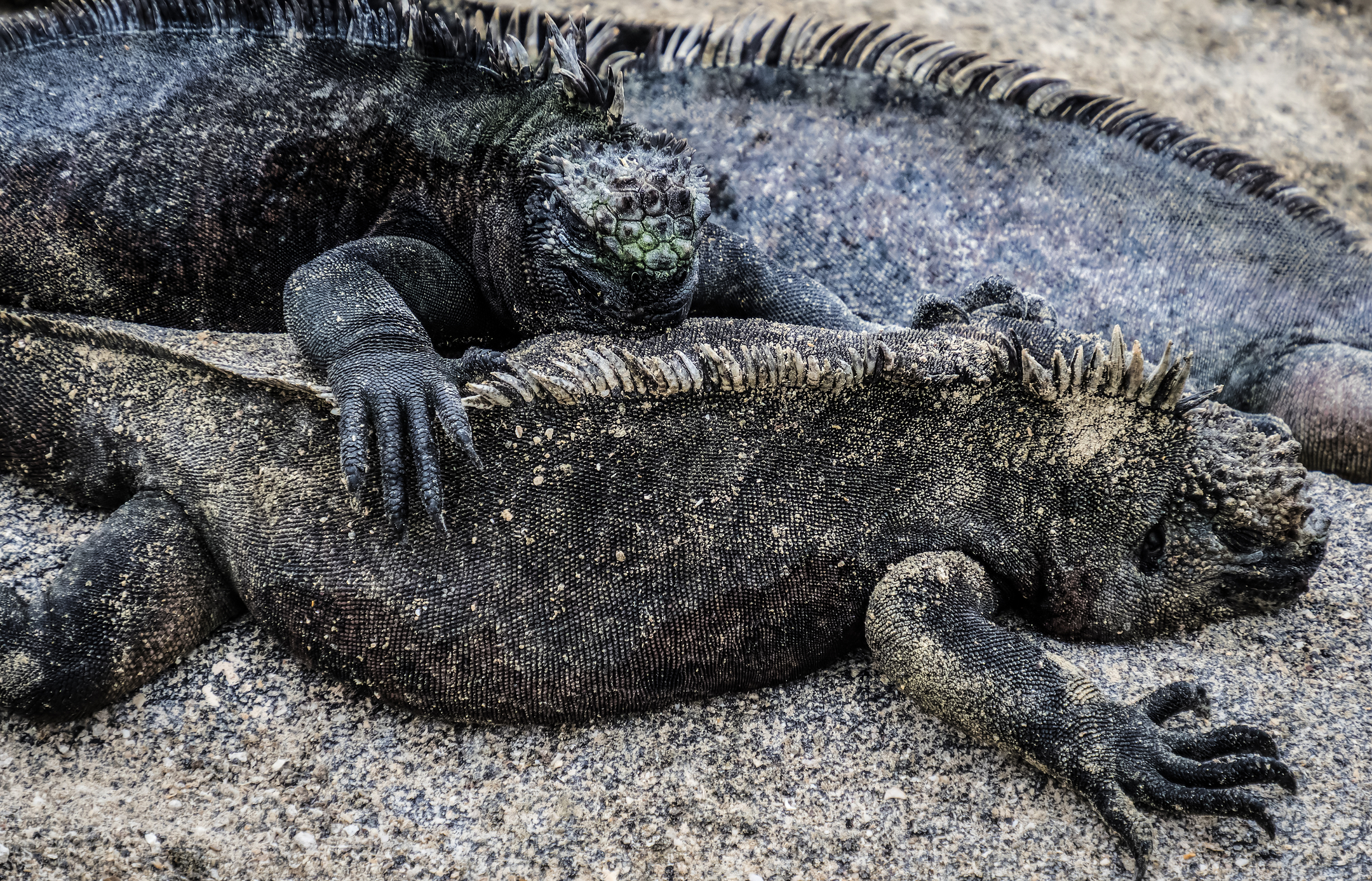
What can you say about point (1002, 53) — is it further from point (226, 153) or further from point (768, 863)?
point (768, 863)

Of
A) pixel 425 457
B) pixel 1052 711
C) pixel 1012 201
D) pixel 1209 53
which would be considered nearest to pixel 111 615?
pixel 425 457

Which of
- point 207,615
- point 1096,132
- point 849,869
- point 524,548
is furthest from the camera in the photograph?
point 1096,132

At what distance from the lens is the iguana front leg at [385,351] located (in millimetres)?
2566

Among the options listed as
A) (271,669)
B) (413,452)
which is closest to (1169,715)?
(413,452)

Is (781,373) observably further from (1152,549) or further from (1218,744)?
(1218,744)

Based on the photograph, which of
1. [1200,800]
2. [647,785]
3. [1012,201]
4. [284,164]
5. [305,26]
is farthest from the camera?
[1012,201]

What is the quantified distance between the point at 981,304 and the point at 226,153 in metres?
2.39

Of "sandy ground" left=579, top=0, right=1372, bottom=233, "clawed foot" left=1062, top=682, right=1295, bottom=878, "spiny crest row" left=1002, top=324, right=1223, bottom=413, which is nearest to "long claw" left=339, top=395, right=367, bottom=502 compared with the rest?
"spiny crest row" left=1002, top=324, right=1223, bottom=413

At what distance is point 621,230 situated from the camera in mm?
2678

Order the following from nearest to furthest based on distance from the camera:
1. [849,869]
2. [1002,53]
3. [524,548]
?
[849,869], [524,548], [1002,53]

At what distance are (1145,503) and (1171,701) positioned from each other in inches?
20.4

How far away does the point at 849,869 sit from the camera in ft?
8.10

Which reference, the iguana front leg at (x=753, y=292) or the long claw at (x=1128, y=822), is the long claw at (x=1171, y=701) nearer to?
the long claw at (x=1128, y=822)

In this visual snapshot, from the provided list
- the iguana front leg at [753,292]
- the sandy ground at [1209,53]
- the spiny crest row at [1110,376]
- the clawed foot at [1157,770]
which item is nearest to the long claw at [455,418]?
the iguana front leg at [753,292]
